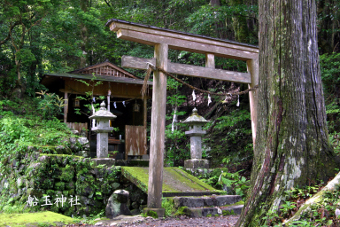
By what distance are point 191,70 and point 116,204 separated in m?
3.78

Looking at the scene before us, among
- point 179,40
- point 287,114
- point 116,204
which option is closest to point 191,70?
point 179,40

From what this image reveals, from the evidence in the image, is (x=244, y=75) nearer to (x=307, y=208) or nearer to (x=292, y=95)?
(x=292, y=95)

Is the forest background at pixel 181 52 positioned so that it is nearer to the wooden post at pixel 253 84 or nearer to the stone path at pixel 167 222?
the wooden post at pixel 253 84

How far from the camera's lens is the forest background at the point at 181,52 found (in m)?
12.8

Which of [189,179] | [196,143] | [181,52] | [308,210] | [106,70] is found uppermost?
[181,52]

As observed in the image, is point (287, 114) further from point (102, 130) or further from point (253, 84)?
point (102, 130)

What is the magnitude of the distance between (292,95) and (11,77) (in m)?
13.5

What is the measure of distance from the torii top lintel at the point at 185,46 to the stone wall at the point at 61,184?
341cm

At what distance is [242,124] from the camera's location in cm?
1476

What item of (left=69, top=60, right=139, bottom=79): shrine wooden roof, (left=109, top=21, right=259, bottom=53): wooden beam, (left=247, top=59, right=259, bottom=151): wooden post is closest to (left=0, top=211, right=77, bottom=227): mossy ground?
(left=109, top=21, right=259, bottom=53): wooden beam

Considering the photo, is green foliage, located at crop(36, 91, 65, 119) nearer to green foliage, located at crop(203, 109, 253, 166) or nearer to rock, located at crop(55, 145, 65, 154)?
rock, located at crop(55, 145, 65, 154)

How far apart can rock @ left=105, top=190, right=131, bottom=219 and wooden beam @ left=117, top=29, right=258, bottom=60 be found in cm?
353

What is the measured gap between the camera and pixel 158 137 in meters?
7.14

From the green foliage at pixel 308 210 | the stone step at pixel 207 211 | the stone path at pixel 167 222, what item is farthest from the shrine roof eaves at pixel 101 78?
the green foliage at pixel 308 210
